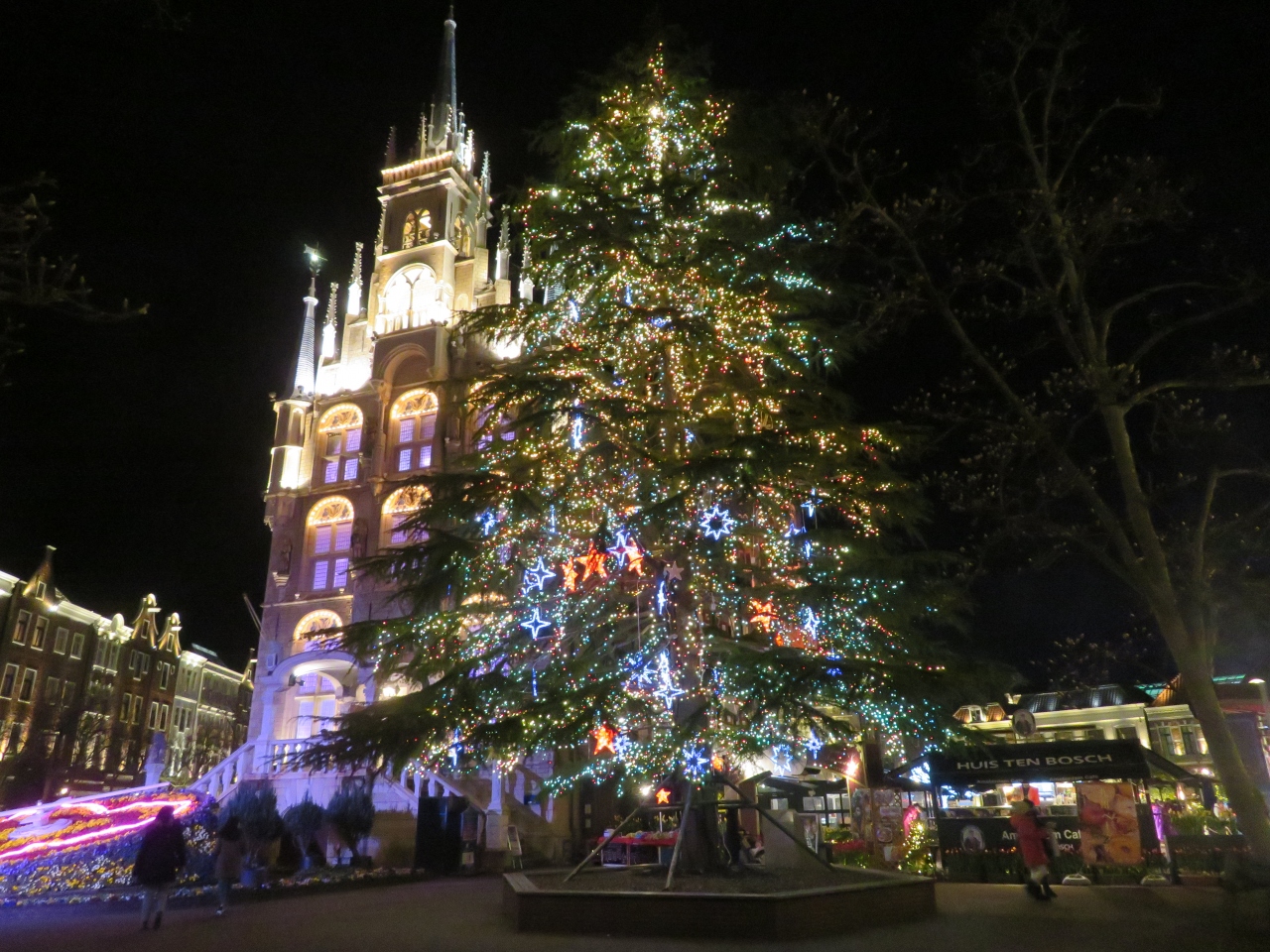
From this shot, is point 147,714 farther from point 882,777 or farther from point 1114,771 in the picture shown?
point 1114,771

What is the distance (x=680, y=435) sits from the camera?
44.4ft

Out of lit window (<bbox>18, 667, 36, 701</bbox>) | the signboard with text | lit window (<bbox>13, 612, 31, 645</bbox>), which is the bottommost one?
the signboard with text

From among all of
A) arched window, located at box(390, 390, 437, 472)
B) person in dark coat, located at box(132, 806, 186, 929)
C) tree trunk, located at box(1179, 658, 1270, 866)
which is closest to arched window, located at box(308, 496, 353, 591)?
arched window, located at box(390, 390, 437, 472)

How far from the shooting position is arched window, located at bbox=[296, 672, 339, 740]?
34281 millimetres

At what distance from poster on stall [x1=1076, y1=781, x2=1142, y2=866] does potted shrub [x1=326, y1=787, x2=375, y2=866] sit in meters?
14.2

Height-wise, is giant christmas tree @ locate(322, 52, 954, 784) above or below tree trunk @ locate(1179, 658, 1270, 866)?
above

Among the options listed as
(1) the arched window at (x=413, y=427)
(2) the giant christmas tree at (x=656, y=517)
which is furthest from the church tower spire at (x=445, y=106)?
(2) the giant christmas tree at (x=656, y=517)

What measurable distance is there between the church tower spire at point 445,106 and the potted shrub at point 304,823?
108 feet

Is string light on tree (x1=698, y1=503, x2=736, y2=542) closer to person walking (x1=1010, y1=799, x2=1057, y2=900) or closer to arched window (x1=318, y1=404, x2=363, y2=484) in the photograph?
person walking (x1=1010, y1=799, x2=1057, y2=900)

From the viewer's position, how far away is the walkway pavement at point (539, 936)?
8.74m

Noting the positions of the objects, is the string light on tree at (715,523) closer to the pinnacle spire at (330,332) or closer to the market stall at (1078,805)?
the market stall at (1078,805)

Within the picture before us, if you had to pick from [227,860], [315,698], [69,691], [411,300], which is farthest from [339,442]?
[69,691]

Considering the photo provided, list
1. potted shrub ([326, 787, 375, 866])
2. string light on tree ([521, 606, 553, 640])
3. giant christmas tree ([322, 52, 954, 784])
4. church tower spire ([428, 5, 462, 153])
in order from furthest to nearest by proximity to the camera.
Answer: church tower spire ([428, 5, 462, 153]) → potted shrub ([326, 787, 375, 866]) → string light on tree ([521, 606, 553, 640]) → giant christmas tree ([322, 52, 954, 784])

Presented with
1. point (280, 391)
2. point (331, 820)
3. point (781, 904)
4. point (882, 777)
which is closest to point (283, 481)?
point (280, 391)
